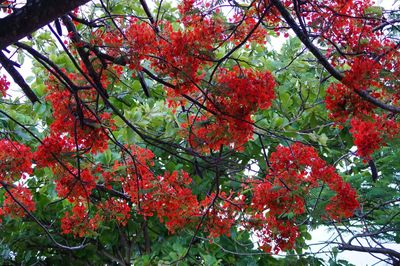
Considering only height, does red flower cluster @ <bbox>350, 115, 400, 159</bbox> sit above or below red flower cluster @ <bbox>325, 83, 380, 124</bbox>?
above

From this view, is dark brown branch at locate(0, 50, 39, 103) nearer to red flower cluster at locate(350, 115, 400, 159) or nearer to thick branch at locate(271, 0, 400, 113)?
thick branch at locate(271, 0, 400, 113)

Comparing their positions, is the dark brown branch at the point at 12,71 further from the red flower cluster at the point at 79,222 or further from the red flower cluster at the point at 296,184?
the red flower cluster at the point at 296,184

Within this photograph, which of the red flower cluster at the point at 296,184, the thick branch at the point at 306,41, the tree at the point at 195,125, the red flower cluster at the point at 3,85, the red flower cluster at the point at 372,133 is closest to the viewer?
the thick branch at the point at 306,41

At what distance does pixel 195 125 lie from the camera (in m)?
3.12

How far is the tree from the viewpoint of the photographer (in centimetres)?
274

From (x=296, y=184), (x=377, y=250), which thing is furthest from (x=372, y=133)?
(x=377, y=250)

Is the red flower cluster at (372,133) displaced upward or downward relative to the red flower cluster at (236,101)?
upward

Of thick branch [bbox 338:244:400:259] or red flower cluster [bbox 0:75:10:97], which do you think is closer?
red flower cluster [bbox 0:75:10:97]

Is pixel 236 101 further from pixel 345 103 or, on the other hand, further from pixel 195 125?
pixel 345 103

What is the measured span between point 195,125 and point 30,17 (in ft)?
3.98

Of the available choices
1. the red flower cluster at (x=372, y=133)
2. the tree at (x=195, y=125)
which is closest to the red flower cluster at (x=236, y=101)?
the tree at (x=195, y=125)

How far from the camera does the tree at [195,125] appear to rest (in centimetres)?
274

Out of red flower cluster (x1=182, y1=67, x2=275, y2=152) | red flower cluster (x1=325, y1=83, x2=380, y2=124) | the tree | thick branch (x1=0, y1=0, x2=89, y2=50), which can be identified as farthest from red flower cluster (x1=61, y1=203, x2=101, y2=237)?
thick branch (x1=0, y1=0, x2=89, y2=50)

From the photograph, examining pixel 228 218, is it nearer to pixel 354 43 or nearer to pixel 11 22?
pixel 354 43
